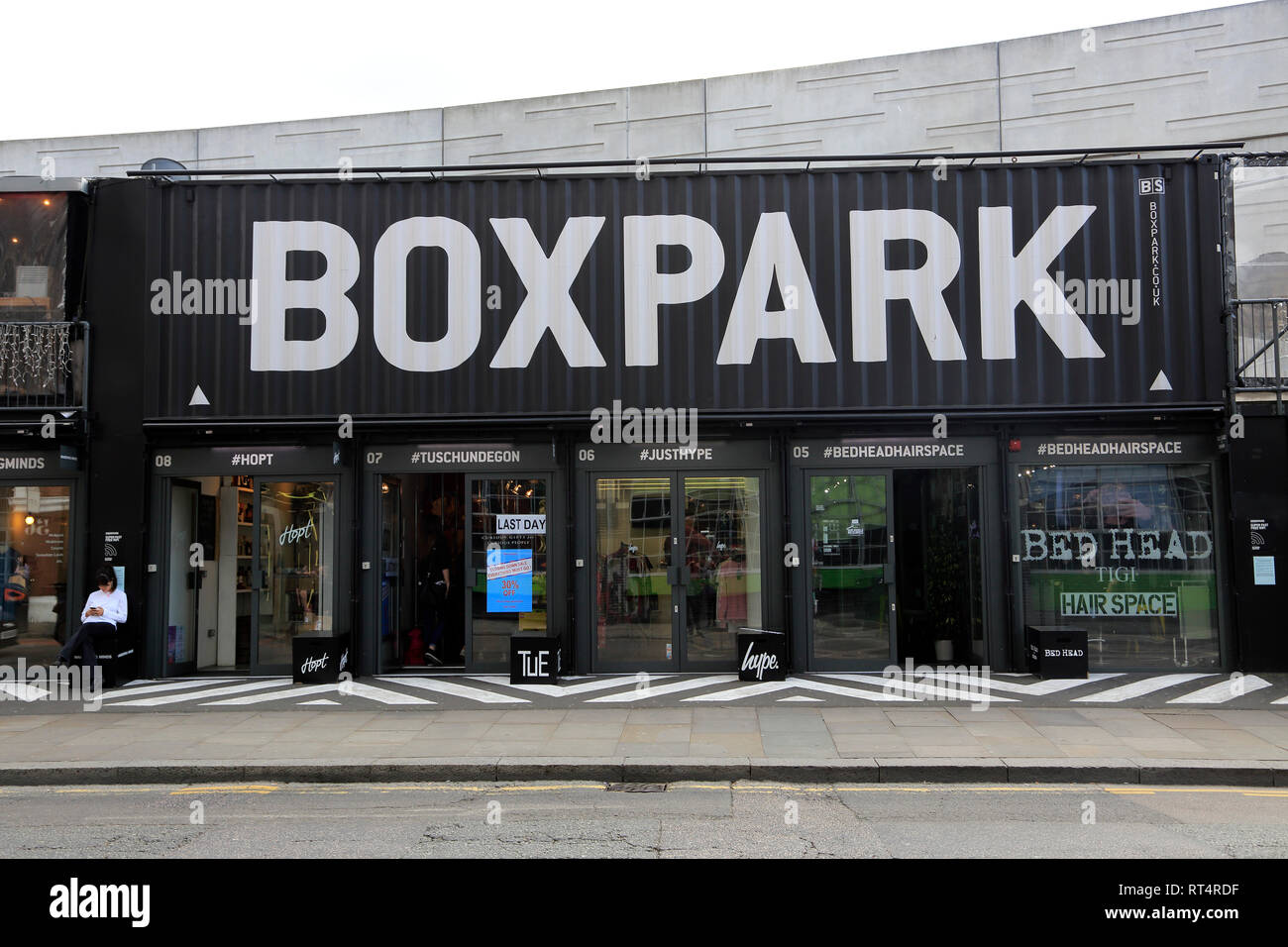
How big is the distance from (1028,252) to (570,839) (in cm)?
1046

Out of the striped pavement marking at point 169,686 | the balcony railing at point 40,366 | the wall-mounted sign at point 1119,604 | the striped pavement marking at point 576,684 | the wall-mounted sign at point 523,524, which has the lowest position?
the striped pavement marking at point 169,686

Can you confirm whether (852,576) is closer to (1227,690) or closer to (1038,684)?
Answer: (1038,684)

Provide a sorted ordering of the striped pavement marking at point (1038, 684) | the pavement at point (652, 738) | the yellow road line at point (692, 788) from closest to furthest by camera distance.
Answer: the yellow road line at point (692, 788) → the pavement at point (652, 738) → the striped pavement marking at point (1038, 684)

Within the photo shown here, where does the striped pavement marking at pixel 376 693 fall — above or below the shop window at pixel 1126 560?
below

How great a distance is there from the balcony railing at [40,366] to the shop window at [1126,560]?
13.6m

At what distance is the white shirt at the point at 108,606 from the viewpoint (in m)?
12.1

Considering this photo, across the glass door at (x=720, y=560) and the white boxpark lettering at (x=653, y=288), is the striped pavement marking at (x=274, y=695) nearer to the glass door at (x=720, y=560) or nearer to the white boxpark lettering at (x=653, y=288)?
the white boxpark lettering at (x=653, y=288)

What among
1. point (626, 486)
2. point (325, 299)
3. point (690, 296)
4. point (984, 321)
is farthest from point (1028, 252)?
point (325, 299)

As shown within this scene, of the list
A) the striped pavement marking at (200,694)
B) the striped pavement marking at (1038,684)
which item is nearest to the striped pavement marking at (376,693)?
the striped pavement marking at (200,694)

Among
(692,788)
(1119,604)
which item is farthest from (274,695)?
(1119,604)

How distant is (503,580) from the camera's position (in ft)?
42.9

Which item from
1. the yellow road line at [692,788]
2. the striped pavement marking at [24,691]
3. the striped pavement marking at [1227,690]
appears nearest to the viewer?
the yellow road line at [692,788]

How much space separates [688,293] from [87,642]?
9.36 meters

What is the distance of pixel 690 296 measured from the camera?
13016 mm
